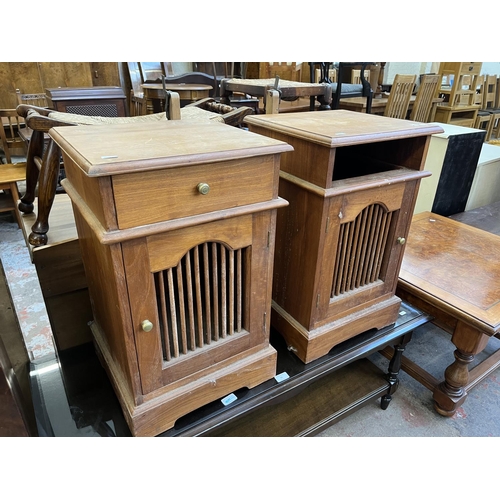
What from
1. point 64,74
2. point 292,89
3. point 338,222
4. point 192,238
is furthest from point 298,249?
point 64,74

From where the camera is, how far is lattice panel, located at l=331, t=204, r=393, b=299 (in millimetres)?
1006

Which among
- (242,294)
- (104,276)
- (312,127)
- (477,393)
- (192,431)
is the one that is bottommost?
(477,393)

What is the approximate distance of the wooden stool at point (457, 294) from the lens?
126cm

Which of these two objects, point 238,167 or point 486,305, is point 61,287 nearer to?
point 238,167

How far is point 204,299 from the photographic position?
0.88 meters

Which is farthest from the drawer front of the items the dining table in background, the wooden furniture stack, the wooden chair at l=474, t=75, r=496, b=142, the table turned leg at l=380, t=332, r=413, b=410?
the wooden chair at l=474, t=75, r=496, b=142

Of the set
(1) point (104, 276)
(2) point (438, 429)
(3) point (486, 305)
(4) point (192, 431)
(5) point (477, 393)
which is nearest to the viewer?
(1) point (104, 276)

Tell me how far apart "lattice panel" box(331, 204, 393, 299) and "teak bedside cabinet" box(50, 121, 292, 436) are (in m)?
0.24

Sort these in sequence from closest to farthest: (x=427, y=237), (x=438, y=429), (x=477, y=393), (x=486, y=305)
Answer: (x=486, y=305)
(x=438, y=429)
(x=477, y=393)
(x=427, y=237)

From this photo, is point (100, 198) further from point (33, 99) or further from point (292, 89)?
point (33, 99)

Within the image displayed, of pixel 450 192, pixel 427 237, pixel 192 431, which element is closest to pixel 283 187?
pixel 192 431

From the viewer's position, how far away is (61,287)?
1159mm

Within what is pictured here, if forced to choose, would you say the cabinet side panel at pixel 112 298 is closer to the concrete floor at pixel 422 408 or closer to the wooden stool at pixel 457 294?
the concrete floor at pixel 422 408

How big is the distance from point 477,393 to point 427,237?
2.25ft
